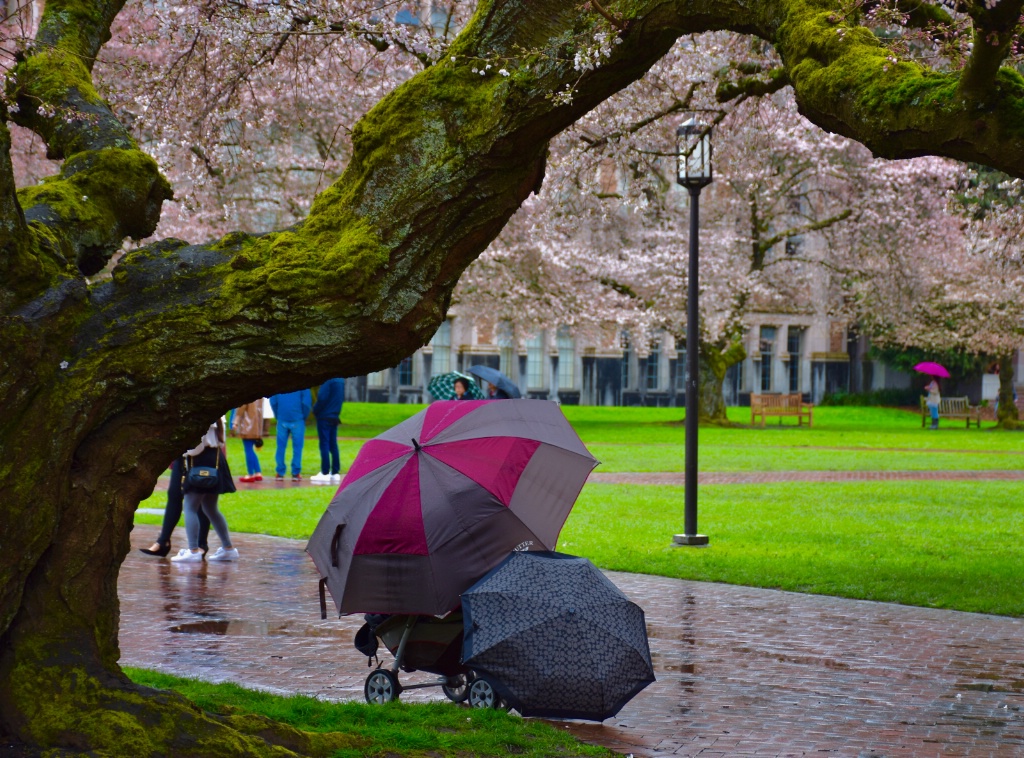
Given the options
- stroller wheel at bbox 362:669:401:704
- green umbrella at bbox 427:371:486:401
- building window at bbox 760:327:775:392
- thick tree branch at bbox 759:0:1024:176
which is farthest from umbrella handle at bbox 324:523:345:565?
building window at bbox 760:327:775:392

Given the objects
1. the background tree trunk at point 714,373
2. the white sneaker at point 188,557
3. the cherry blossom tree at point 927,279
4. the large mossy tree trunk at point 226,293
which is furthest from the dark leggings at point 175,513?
the background tree trunk at point 714,373

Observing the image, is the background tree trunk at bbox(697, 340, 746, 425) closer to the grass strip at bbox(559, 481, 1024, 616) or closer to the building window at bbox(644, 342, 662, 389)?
the building window at bbox(644, 342, 662, 389)

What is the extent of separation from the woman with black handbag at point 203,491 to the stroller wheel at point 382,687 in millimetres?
5069

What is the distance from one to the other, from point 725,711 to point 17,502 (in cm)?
347

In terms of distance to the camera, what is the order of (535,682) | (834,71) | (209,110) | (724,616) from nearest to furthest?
(834,71)
(535,682)
(724,616)
(209,110)

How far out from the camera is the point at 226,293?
4723mm

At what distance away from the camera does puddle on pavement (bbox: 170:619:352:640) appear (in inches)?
313

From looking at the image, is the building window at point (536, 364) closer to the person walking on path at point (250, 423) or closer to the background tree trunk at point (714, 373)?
the background tree trunk at point (714, 373)

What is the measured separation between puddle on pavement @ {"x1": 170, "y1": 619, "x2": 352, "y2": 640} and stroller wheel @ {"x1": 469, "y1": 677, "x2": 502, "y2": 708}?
2334 millimetres

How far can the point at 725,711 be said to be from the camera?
5.99 meters

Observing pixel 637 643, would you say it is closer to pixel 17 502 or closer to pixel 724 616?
pixel 17 502

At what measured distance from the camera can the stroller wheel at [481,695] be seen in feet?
18.6

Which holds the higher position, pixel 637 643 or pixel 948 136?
pixel 948 136

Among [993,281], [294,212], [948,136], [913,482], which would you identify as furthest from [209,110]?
[993,281]
